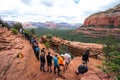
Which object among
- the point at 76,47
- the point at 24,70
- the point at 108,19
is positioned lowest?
the point at 108,19

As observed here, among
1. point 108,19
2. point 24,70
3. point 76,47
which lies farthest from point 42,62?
point 108,19

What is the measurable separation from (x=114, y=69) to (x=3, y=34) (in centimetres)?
1381

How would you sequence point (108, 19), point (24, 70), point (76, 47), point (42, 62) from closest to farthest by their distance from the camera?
1. point (42, 62)
2. point (24, 70)
3. point (76, 47)
4. point (108, 19)

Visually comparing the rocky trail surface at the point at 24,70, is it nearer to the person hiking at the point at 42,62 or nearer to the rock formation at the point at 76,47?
the person hiking at the point at 42,62

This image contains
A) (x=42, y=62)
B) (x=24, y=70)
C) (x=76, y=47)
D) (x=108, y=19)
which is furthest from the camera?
(x=108, y=19)

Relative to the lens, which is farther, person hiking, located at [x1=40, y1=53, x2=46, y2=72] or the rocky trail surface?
person hiking, located at [x1=40, y1=53, x2=46, y2=72]

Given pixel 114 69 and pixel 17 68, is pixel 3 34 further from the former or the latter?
pixel 114 69

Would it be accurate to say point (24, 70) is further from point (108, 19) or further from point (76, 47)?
point (108, 19)

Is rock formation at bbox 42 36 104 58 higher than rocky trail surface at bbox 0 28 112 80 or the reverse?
the reverse

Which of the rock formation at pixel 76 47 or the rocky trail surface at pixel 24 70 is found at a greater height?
the rocky trail surface at pixel 24 70

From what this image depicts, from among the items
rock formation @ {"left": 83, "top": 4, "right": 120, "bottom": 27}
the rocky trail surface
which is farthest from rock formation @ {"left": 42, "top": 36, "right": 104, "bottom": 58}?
rock formation @ {"left": 83, "top": 4, "right": 120, "bottom": 27}

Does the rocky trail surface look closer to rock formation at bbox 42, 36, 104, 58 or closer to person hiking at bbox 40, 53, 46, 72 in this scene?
person hiking at bbox 40, 53, 46, 72

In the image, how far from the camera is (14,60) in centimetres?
1828

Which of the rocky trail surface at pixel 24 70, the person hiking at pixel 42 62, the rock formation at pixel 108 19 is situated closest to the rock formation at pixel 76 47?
the rocky trail surface at pixel 24 70
